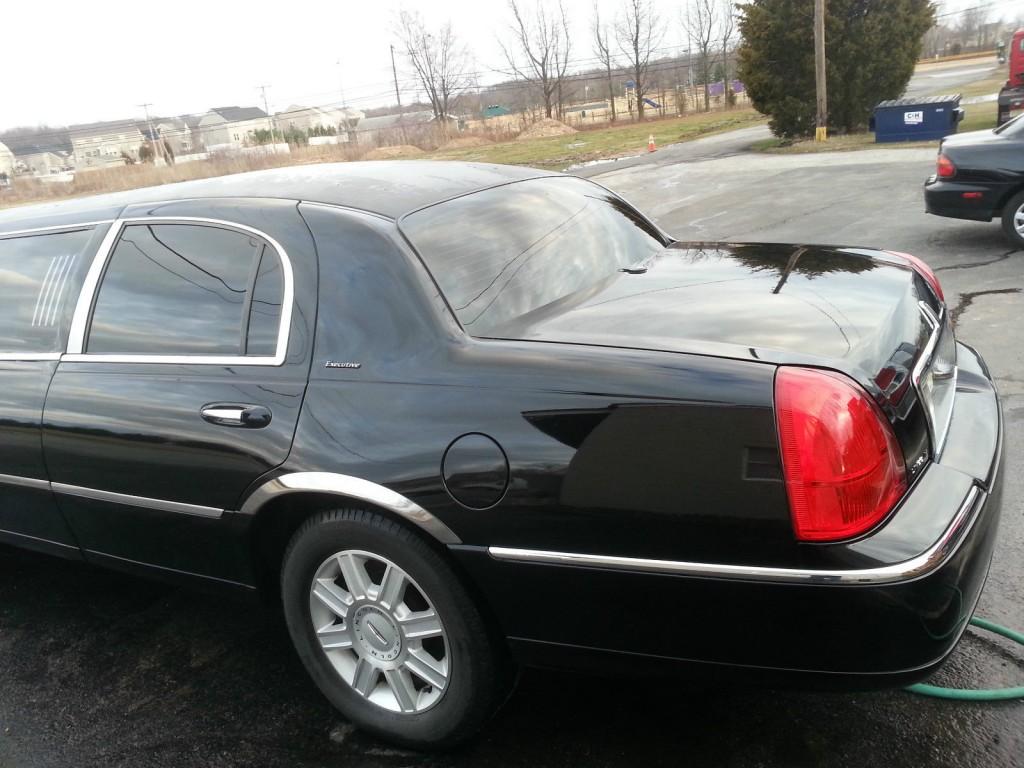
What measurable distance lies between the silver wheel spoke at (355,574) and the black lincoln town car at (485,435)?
0.01m

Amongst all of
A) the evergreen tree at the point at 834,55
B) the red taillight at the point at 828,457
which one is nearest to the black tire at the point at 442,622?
the red taillight at the point at 828,457

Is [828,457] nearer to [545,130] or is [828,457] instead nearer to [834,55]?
[834,55]

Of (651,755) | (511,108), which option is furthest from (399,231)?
(511,108)

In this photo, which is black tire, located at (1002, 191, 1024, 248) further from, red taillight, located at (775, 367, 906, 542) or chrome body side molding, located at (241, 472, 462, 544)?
chrome body side molding, located at (241, 472, 462, 544)

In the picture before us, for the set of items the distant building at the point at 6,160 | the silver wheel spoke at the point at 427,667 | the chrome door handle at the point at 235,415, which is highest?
the distant building at the point at 6,160

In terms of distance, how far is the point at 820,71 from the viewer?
19812mm

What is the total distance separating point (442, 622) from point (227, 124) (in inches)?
4090

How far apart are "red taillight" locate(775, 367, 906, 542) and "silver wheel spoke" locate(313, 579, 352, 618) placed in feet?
4.31

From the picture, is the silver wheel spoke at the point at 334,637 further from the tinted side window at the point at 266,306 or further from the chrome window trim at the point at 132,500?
the tinted side window at the point at 266,306

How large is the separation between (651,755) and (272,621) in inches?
64.3

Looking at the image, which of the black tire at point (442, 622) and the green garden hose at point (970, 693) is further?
the green garden hose at point (970, 693)

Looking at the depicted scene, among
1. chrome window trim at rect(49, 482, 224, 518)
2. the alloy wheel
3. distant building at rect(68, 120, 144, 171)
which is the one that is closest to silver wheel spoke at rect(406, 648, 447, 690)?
the alloy wheel

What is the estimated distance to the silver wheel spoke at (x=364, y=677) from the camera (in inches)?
99.0

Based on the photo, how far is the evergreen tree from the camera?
2067cm
